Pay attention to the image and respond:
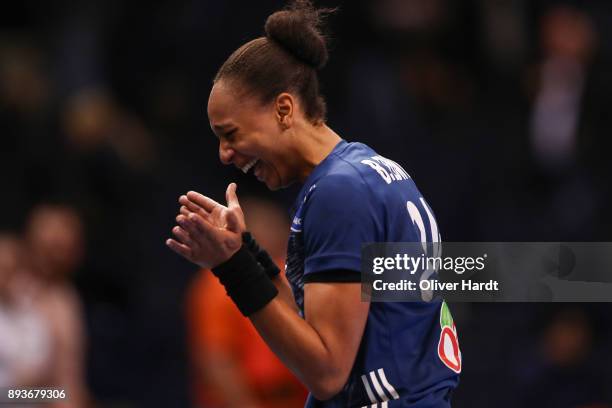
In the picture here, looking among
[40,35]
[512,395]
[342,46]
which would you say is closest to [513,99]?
[342,46]

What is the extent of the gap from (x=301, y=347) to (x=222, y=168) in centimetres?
552

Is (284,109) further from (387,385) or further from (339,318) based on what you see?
(387,385)

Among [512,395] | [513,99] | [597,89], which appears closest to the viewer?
[512,395]

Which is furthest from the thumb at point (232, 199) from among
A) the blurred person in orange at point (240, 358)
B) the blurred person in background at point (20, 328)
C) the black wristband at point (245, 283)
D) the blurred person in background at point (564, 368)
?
A: the blurred person in background at point (564, 368)

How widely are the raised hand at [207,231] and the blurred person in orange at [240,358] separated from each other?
2497 millimetres

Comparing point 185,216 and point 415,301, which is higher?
point 185,216

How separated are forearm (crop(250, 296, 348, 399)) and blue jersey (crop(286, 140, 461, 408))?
122mm

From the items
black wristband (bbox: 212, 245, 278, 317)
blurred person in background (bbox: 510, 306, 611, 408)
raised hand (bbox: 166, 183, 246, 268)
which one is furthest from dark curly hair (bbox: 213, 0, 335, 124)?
blurred person in background (bbox: 510, 306, 611, 408)

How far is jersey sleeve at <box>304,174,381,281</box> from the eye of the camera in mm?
2889

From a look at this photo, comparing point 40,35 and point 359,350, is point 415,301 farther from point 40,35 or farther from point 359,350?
point 40,35

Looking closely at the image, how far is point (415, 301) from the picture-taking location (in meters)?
3.05

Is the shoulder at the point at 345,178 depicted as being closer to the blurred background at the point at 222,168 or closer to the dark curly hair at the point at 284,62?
the dark curly hair at the point at 284,62

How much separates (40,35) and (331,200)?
306 inches

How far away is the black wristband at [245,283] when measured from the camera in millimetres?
2910
